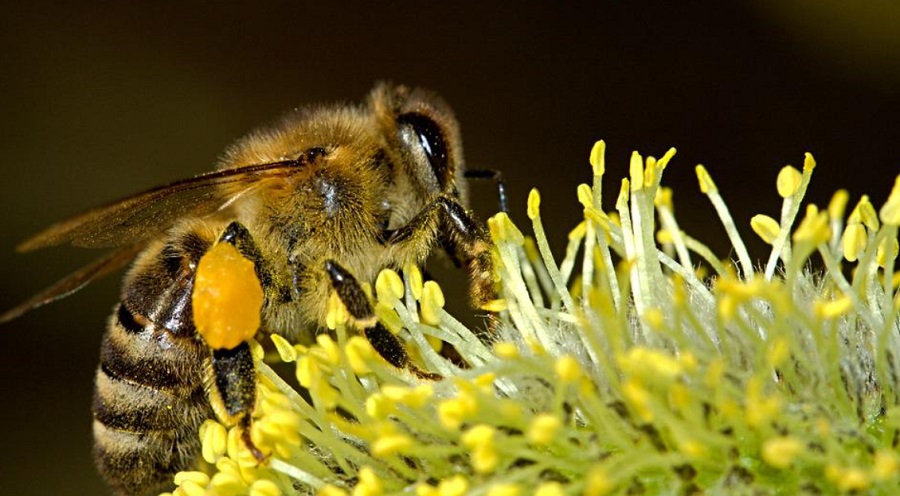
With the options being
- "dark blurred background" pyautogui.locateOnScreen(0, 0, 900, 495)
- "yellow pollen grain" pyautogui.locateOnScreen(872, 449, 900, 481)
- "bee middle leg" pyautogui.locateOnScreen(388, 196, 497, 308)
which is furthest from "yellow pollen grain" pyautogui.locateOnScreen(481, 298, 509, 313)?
"dark blurred background" pyautogui.locateOnScreen(0, 0, 900, 495)

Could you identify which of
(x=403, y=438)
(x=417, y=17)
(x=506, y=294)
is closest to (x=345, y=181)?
(x=506, y=294)

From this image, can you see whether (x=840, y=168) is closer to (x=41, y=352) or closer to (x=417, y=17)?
(x=417, y=17)

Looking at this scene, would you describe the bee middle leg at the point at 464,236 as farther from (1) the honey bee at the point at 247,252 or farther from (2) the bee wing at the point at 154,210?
(2) the bee wing at the point at 154,210

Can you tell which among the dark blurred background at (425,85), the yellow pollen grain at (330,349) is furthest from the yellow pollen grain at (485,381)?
the dark blurred background at (425,85)

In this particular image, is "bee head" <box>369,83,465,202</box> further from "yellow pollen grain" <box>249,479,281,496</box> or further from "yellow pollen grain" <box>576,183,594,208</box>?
"yellow pollen grain" <box>249,479,281,496</box>

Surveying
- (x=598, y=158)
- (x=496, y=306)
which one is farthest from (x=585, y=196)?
(x=496, y=306)

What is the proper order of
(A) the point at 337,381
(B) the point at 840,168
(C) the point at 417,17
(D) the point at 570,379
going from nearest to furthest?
(D) the point at 570,379 → (A) the point at 337,381 → (B) the point at 840,168 → (C) the point at 417,17

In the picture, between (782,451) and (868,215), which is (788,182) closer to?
(868,215)
